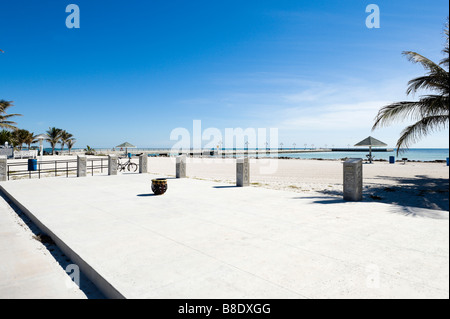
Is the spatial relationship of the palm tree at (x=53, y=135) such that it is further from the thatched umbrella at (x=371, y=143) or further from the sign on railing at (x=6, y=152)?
the thatched umbrella at (x=371, y=143)

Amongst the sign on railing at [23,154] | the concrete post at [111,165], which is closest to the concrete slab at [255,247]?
the concrete post at [111,165]

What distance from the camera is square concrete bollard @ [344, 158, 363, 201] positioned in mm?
8555

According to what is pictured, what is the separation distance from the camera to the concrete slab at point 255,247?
3.08 metres

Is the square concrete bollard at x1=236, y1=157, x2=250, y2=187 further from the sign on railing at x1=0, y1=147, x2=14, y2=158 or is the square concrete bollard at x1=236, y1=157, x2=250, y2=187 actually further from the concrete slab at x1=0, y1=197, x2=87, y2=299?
the sign on railing at x1=0, y1=147, x2=14, y2=158

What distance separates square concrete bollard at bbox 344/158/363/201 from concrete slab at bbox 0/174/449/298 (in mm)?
653

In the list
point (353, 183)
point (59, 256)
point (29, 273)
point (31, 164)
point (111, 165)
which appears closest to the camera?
point (29, 273)

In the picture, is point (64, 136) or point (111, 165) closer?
point (111, 165)

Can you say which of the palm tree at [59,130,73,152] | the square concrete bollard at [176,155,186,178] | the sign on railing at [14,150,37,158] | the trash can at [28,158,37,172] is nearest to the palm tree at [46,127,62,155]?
the palm tree at [59,130,73,152]

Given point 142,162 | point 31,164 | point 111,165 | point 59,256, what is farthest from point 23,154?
point 59,256

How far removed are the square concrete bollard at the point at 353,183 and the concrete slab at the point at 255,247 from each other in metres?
0.65

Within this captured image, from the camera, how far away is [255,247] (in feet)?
14.5

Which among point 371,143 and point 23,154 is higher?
point 371,143

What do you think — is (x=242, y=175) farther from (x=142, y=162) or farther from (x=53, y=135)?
(x=53, y=135)

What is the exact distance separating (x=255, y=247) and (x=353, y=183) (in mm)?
5568
